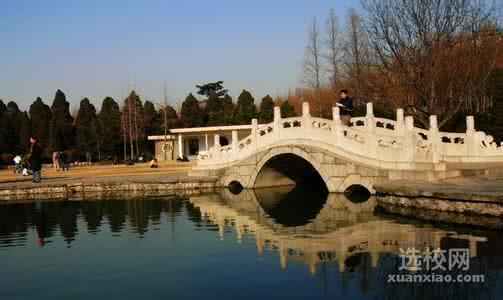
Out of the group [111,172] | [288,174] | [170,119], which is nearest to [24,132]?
[170,119]

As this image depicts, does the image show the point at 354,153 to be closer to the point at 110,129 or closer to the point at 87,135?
the point at 110,129

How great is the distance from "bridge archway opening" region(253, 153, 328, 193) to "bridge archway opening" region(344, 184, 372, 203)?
4.51ft

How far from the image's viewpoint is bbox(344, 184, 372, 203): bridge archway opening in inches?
668

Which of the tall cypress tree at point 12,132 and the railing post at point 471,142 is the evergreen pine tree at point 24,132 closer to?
the tall cypress tree at point 12,132

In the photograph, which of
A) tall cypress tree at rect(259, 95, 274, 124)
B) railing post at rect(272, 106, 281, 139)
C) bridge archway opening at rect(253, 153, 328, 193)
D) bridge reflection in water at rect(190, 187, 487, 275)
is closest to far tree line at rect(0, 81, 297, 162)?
tall cypress tree at rect(259, 95, 274, 124)

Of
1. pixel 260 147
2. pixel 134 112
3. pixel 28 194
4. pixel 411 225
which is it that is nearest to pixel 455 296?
pixel 411 225

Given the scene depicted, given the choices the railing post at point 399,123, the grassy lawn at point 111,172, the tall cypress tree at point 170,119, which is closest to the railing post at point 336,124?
the railing post at point 399,123

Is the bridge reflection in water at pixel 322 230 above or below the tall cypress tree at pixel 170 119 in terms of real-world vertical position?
below

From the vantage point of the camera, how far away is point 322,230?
12078mm

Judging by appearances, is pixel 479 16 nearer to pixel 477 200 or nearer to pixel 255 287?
pixel 477 200

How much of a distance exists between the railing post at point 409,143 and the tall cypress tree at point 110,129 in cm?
3357

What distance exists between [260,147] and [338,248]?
1070 cm

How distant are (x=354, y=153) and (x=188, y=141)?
30421mm

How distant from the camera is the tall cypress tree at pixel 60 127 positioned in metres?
46.0
